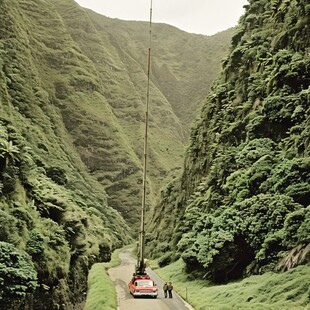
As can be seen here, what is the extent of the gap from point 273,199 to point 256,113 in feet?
38.6

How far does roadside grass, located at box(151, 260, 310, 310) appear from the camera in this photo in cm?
1667

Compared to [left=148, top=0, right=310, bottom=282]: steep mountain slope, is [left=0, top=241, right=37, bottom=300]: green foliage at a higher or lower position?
lower

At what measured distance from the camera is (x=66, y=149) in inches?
4122

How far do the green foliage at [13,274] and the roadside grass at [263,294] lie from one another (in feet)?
26.7

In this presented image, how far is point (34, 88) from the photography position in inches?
4203

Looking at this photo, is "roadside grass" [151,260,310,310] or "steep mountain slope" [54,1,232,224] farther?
"steep mountain slope" [54,1,232,224]

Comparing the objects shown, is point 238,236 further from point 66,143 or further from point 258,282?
point 66,143

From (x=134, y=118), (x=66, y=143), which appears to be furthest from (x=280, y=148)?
(x=134, y=118)

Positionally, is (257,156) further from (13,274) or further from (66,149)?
(66,149)

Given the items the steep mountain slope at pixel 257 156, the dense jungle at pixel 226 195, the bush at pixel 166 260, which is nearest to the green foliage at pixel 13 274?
the dense jungle at pixel 226 195

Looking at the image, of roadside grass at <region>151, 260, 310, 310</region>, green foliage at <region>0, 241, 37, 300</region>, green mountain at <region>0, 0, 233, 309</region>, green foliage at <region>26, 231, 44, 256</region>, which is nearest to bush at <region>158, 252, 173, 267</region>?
green mountain at <region>0, 0, 233, 309</region>

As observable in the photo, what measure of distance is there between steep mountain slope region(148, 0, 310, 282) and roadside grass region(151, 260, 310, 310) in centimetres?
147

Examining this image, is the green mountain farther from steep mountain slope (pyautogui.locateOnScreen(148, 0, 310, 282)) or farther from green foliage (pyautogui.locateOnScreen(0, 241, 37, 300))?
steep mountain slope (pyautogui.locateOnScreen(148, 0, 310, 282))

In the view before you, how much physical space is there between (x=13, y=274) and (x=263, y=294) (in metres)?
12.0
